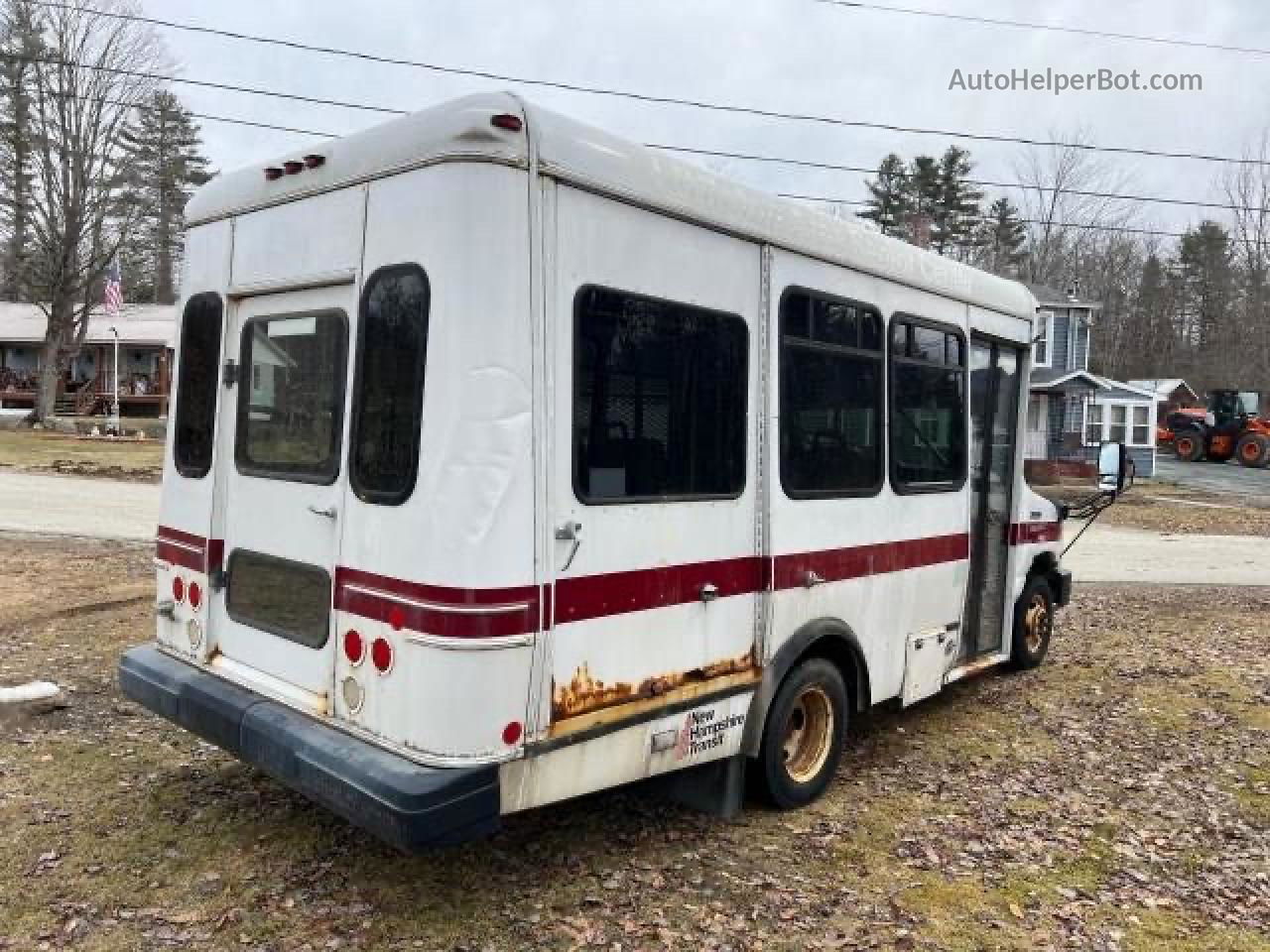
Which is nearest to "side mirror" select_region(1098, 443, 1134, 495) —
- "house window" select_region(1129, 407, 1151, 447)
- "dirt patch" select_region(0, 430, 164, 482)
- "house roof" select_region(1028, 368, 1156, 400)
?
"dirt patch" select_region(0, 430, 164, 482)

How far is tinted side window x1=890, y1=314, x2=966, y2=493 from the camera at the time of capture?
5094 millimetres

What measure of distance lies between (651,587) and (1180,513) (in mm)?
20438

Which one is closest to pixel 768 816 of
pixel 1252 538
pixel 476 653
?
pixel 476 653

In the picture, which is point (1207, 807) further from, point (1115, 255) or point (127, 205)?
point (1115, 255)

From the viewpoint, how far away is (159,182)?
116 ft

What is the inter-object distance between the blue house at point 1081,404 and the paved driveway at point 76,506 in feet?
82.6

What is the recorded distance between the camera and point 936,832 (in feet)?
14.8

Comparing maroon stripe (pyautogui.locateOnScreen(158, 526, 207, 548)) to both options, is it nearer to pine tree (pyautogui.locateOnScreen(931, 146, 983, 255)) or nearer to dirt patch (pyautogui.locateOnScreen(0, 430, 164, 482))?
dirt patch (pyautogui.locateOnScreen(0, 430, 164, 482))

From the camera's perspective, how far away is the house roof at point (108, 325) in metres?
36.2

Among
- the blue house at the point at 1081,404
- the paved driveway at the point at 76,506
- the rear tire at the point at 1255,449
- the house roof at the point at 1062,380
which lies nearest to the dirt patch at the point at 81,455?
the paved driveway at the point at 76,506

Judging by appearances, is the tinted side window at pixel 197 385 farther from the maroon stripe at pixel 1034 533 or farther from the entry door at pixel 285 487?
the maroon stripe at pixel 1034 533

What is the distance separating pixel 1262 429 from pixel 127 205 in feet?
131

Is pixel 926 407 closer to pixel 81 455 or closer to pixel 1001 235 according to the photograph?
pixel 81 455

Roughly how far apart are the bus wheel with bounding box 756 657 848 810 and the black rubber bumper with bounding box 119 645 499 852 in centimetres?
162
